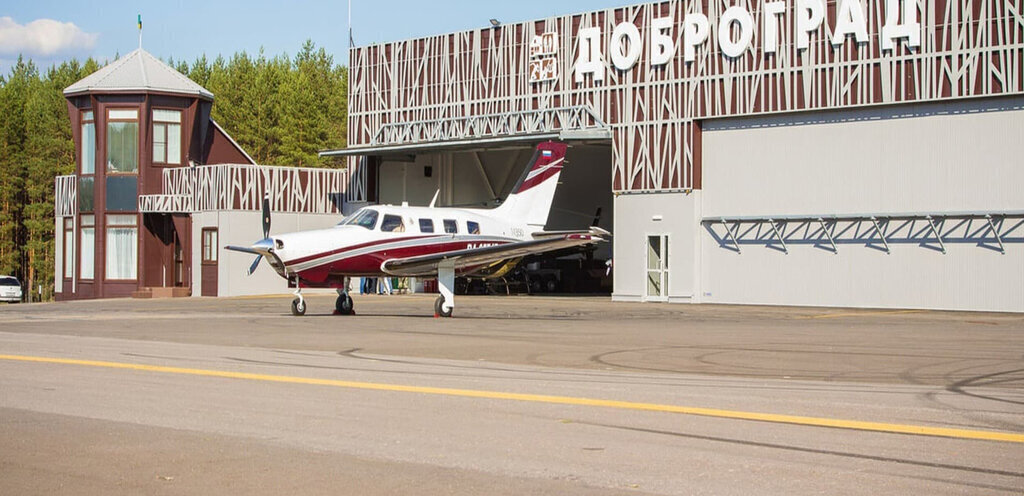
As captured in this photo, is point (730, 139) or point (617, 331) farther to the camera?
point (730, 139)

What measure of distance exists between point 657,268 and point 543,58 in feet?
30.7

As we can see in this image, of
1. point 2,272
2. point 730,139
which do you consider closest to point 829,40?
point 730,139

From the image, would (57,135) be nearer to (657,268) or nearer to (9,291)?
(9,291)

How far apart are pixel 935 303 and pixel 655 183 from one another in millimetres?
10425

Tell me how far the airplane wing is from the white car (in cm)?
3960

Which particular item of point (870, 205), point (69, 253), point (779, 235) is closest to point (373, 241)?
point (779, 235)

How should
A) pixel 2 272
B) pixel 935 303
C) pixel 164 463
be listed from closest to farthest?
pixel 164 463
pixel 935 303
pixel 2 272

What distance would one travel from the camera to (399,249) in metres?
26.1

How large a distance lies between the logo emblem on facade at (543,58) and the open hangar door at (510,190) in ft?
15.9

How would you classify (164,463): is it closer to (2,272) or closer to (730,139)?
(730,139)

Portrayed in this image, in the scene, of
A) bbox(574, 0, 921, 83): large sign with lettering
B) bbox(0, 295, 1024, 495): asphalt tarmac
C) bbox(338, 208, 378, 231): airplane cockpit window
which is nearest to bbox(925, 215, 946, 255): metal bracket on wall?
bbox(574, 0, 921, 83): large sign with lettering

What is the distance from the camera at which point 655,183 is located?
3831cm

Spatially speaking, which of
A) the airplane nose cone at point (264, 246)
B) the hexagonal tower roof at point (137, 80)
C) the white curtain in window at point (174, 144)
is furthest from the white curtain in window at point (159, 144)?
the airplane nose cone at point (264, 246)

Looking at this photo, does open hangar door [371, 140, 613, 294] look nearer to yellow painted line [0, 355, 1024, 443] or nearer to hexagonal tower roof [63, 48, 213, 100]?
hexagonal tower roof [63, 48, 213, 100]
